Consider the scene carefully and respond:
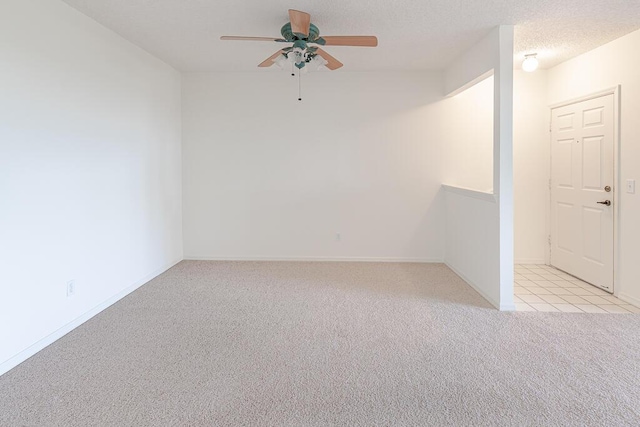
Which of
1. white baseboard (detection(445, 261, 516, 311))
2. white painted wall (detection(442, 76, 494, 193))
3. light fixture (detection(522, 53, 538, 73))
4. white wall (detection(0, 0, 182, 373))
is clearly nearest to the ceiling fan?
white wall (detection(0, 0, 182, 373))

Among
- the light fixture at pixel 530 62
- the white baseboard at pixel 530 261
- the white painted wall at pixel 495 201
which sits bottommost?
the white baseboard at pixel 530 261

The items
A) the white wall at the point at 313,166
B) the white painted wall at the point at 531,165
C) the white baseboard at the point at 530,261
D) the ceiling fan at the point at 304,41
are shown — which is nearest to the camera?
the ceiling fan at the point at 304,41

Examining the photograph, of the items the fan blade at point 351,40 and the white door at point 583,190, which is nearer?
the fan blade at point 351,40

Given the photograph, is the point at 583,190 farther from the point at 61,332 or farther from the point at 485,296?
the point at 61,332

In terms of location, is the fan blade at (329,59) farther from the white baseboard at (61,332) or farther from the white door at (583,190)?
the white baseboard at (61,332)

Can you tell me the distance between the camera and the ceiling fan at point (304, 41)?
Answer: 2810mm

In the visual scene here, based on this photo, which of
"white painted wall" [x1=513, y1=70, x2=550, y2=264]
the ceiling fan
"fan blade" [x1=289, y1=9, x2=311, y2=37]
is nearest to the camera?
"fan blade" [x1=289, y1=9, x2=311, y2=37]

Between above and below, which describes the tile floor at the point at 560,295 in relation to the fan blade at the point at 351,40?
below

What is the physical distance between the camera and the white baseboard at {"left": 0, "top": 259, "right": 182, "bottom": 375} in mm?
2442

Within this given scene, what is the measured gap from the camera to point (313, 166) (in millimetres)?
5305

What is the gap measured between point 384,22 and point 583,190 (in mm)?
2915

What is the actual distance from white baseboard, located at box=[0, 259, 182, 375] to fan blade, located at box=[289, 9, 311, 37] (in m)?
2.86

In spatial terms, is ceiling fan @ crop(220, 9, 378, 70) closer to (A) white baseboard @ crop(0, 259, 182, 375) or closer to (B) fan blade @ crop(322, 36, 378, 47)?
Result: (B) fan blade @ crop(322, 36, 378, 47)

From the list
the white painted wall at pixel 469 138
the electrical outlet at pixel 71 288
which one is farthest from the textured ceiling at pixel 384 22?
the electrical outlet at pixel 71 288
